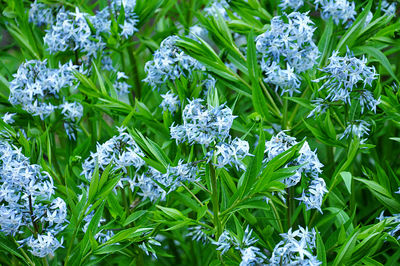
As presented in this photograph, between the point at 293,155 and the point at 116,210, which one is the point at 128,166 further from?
the point at 293,155

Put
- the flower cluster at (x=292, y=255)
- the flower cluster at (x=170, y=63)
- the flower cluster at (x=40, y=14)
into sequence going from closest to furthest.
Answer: the flower cluster at (x=292, y=255) → the flower cluster at (x=170, y=63) → the flower cluster at (x=40, y=14)

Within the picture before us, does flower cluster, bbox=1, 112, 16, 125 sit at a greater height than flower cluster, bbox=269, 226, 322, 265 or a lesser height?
greater

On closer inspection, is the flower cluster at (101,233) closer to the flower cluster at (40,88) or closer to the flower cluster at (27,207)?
the flower cluster at (27,207)

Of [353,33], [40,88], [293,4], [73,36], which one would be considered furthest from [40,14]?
[353,33]

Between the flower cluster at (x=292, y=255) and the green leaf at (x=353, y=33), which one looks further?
the green leaf at (x=353, y=33)

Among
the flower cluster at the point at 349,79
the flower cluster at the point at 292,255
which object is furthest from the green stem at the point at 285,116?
the flower cluster at the point at 292,255

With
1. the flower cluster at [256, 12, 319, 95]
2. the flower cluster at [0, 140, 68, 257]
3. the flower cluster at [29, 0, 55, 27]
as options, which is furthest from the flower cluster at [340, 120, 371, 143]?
the flower cluster at [29, 0, 55, 27]

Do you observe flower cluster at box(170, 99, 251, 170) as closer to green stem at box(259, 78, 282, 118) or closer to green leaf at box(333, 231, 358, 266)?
green leaf at box(333, 231, 358, 266)
